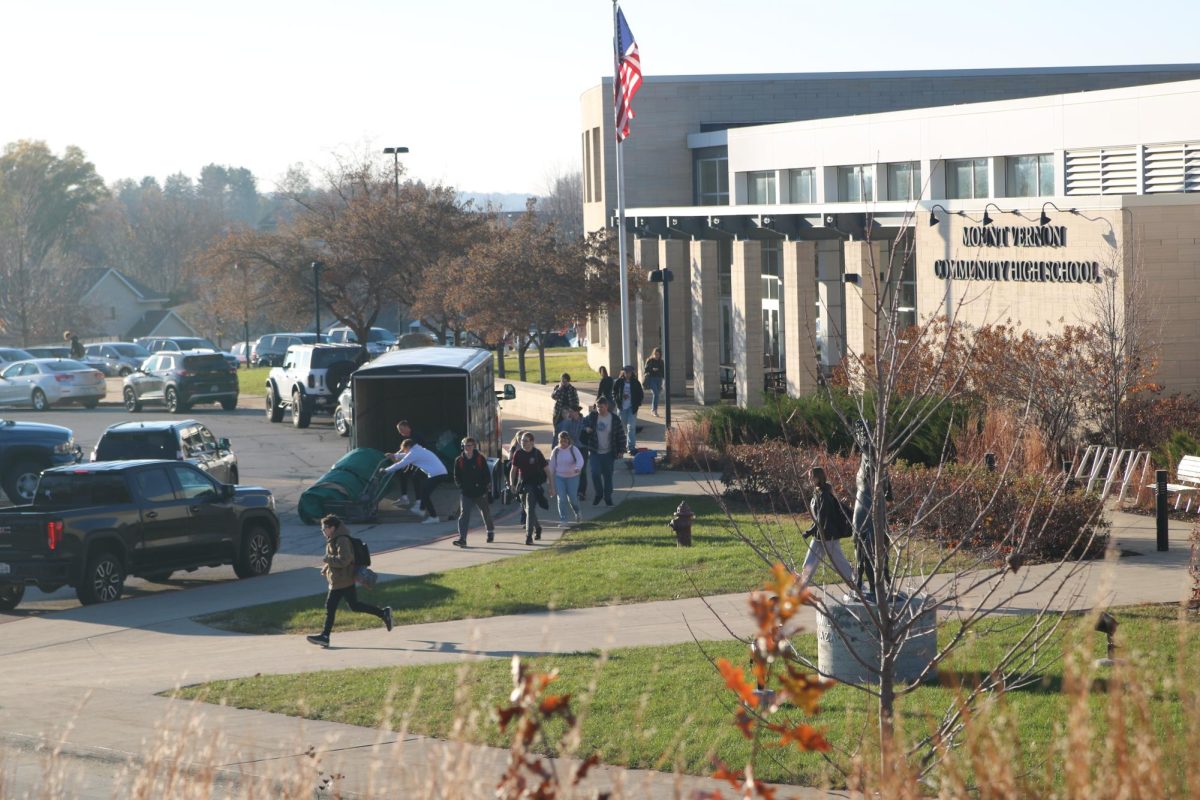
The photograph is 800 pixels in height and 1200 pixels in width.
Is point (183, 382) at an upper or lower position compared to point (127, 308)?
lower

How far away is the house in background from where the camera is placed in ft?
336

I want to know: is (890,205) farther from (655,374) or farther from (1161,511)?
(1161,511)

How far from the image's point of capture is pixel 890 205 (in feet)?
110

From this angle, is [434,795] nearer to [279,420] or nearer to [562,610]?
[562,610]

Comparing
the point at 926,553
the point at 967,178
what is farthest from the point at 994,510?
the point at 967,178

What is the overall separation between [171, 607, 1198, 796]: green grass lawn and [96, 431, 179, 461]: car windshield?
38.0 ft

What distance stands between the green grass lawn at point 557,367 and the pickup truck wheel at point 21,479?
1887 cm

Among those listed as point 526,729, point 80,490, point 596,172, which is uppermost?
point 596,172

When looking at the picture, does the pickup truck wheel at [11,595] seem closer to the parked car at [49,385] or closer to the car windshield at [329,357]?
the car windshield at [329,357]

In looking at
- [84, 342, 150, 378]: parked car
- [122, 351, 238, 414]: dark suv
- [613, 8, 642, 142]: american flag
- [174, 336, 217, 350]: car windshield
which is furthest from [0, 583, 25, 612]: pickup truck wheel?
[174, 336, 217, 350]: car windshield

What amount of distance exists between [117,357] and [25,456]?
39591 millimetres

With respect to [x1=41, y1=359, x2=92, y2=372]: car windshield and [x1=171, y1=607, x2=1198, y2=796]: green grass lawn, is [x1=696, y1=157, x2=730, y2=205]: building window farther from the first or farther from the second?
[x1=171, y1=607, x2=1198, y2=796]: green grass lawn

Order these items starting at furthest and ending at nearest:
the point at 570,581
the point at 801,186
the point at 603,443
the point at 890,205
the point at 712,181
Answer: the point at 712,181
the point at 801,186
the point at 890,205
the point at 603,443
the point at 570,581

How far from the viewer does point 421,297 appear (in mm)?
45000
